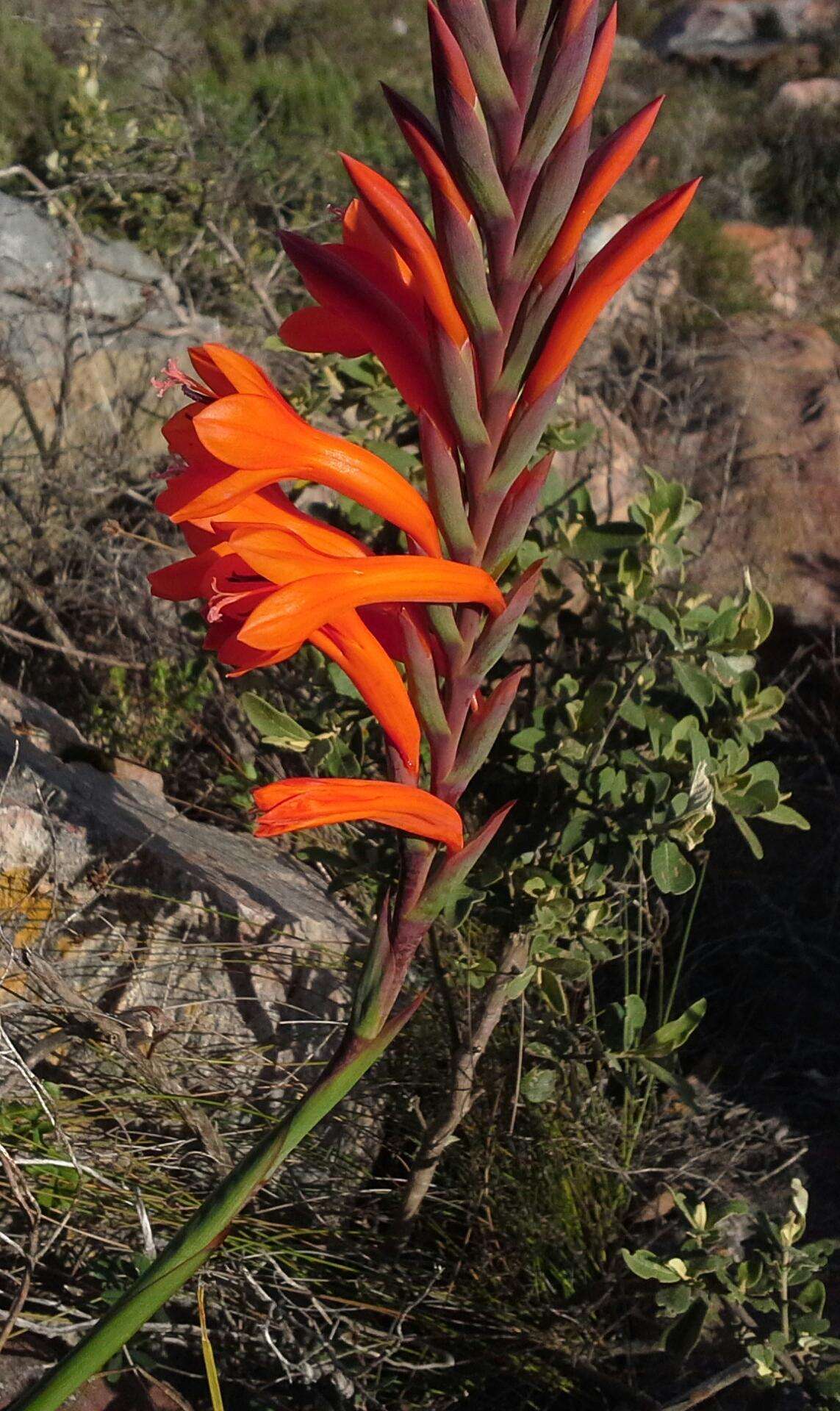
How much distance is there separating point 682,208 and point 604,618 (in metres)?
A: 1.01

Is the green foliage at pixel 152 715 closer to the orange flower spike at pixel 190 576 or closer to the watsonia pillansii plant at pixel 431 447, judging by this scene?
the orange flower spike at pixel 190 576

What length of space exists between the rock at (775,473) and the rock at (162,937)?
2006mm

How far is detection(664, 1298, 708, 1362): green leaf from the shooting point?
1.53m

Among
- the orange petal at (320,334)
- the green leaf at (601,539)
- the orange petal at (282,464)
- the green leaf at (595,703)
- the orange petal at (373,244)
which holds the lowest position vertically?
the green leaf at (595,703)

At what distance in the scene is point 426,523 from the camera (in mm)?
973

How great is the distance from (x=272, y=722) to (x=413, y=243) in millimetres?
895

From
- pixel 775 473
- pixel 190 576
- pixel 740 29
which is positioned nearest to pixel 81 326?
pixel 775 473

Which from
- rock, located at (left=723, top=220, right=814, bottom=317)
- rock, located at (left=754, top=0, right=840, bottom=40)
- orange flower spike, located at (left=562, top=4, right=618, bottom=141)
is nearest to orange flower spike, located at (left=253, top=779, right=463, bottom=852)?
orange flower spike, located at (left=562, top=4, right=618, bottom=141)

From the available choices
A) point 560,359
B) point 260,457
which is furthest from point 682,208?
point 260,457

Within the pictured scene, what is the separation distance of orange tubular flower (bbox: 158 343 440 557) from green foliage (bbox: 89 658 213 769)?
1965 millimetres

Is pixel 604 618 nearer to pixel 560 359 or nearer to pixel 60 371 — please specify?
pixel 560 359

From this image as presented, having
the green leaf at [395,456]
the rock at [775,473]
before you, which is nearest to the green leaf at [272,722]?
the green leaf at [395,456]

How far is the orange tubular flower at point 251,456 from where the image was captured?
871mm

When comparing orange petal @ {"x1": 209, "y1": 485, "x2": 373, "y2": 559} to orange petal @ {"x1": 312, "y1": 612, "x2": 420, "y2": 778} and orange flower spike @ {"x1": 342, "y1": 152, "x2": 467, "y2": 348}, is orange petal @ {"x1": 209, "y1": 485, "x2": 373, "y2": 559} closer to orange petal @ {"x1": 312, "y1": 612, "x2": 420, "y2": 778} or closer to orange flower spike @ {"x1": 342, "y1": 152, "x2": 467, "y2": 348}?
orange petal @ {"x1": 312, "y1": 612, "x2": 420, "y2": 778}
